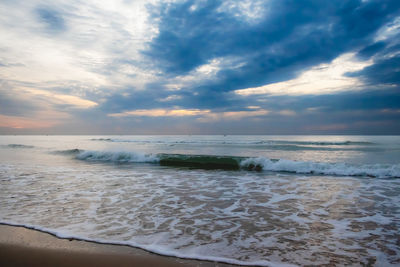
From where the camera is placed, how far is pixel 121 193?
7293 mm

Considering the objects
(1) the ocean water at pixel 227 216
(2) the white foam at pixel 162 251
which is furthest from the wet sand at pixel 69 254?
(1) the ocean water at pixel 227 216

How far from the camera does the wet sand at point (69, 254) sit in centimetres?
311

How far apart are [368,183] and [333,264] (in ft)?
26.9

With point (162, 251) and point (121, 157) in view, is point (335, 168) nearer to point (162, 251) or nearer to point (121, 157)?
point (162, 251)

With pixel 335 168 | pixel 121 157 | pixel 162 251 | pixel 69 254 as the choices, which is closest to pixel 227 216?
pixel 162 251

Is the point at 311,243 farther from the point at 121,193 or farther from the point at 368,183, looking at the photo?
the point at 368,183

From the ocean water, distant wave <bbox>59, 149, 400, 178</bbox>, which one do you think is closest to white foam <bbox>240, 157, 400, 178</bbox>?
distant wave <bbox>59, 149, 400, 178</bbox>

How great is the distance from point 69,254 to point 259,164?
12.7m

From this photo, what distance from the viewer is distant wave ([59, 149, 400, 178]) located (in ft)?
38.2

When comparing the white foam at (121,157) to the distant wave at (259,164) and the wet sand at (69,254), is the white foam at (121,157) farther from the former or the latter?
the wet sand at (69,254)

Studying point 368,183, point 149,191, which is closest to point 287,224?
point 149,191

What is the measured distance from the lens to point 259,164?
1470cm

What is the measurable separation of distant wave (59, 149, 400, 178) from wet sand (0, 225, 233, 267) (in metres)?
11.2

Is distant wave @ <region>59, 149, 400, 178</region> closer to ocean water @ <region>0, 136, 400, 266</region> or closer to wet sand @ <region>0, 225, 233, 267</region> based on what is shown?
ocean water @ <region>0, 136, 400, 266</region>
